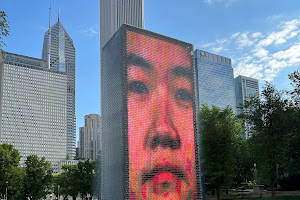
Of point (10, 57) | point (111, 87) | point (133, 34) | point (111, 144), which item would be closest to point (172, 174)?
point (111, 144)

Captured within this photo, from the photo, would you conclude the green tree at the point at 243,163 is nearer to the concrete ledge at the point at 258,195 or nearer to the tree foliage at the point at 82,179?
the concrete ledge at the point at 258,195

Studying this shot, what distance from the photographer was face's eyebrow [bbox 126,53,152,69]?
31781 millimetres

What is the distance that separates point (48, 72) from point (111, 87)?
14732cm

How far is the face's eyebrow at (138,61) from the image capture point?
104 ft

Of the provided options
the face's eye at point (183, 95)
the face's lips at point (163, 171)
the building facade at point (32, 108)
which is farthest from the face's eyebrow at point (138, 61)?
the building facade at point (32, 108)

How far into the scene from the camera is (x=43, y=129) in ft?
546

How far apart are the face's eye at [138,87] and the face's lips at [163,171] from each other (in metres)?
7.53

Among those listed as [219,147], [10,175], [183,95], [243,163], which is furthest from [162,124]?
[10,175]

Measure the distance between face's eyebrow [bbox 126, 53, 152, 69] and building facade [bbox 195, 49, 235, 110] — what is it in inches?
5473

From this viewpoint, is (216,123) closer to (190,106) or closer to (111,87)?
(190,106)

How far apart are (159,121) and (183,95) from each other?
437 centimetres

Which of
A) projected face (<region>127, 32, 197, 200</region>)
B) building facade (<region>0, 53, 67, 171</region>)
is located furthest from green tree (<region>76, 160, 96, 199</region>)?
building facade (<region>0, 53, 67, 171</region>)

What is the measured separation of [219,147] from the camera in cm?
4038

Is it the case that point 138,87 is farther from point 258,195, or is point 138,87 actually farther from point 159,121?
point 258,195
